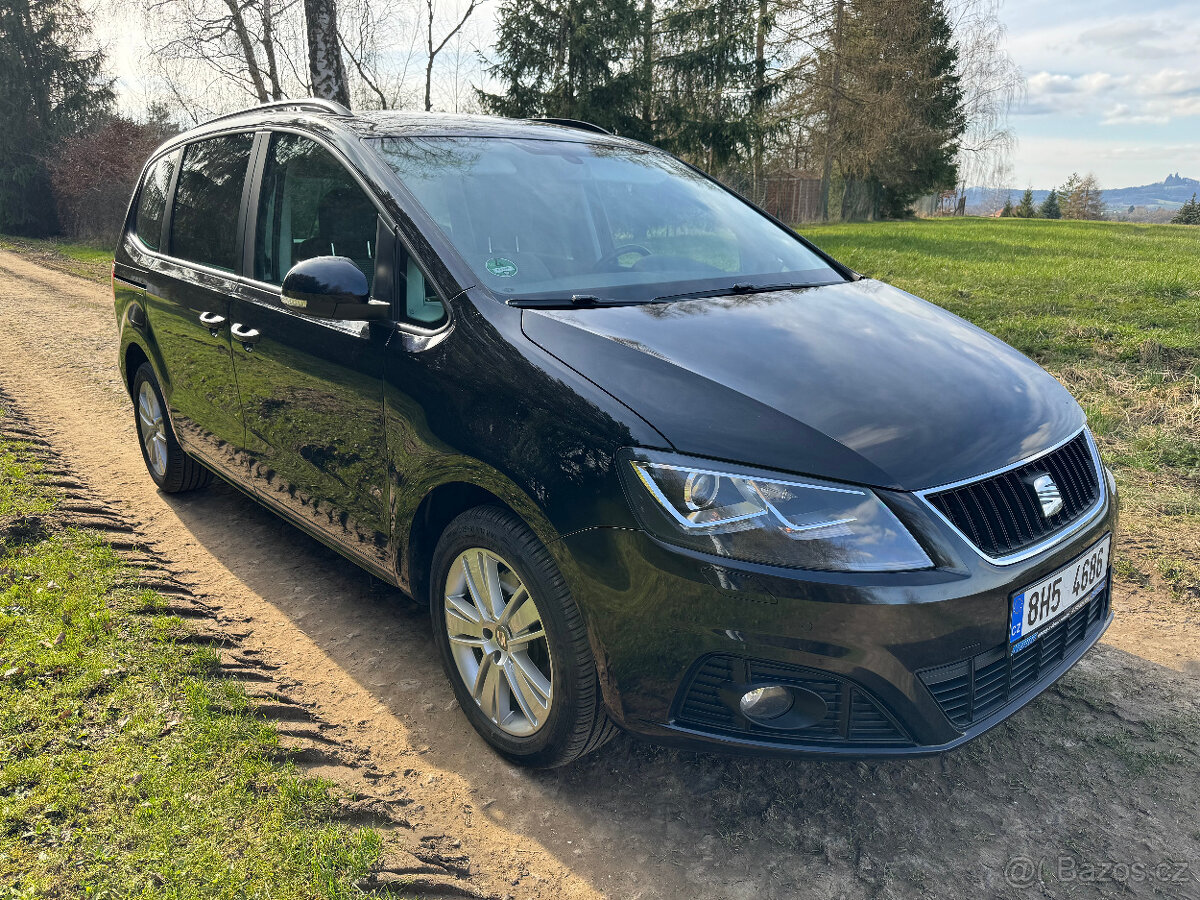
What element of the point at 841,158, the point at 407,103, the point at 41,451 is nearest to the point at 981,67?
the point at 841,158

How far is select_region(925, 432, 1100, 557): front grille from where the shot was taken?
217 centimetres

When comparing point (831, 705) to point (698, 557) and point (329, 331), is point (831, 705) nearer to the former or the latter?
point (698, 557)

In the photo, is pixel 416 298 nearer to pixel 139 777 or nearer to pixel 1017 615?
pixel 139 777

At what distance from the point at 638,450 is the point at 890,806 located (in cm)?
133

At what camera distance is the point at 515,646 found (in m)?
2.57

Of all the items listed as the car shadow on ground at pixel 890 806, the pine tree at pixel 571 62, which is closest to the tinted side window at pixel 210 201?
the car shadow on ground at pixel 890 806

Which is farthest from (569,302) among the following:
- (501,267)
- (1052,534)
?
(1052,534)

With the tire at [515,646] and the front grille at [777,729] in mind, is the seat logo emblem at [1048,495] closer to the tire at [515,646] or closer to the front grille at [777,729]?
the front grille at [777,729]

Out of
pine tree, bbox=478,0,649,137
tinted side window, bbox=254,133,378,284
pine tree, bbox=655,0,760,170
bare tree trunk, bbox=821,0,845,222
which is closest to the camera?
tinted side window, bbox=254,133,378,284

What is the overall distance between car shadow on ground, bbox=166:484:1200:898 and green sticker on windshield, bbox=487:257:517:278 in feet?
4.85

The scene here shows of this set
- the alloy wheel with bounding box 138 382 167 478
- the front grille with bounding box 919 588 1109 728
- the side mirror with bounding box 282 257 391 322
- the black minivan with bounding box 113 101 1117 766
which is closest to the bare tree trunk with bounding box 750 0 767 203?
the alloy wheel with bounding box 138 382 167 478

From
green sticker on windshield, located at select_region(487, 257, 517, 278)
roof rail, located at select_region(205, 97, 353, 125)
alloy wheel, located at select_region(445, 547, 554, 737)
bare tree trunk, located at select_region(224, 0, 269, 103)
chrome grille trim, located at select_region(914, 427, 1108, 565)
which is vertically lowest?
alloy wheel, located at select_region(445, 547, 554, 737)

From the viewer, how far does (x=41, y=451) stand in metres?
5.71

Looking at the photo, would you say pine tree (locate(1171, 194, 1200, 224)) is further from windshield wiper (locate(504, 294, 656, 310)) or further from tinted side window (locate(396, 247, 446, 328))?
tinted side window (locate(396, 247, 446, 328))
